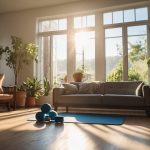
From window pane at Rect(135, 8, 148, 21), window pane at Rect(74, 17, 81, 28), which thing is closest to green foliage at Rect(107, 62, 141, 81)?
window pane at Rect(135, 8, 148, 21)

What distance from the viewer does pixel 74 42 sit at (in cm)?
690

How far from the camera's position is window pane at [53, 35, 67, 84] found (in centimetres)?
705

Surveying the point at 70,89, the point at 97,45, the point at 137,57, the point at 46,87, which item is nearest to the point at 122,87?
the point at 70,89

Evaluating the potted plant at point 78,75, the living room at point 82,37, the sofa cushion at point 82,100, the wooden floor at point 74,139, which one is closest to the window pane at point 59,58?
the living room at point 82,37

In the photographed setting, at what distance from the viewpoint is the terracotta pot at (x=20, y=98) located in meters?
6.25

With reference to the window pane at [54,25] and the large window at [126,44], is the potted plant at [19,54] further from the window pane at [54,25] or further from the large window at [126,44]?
the large window at [126,44]

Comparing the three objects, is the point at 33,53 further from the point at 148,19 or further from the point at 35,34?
the point at 148,19

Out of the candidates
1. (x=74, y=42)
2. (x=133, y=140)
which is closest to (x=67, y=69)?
(x=74, y=42)

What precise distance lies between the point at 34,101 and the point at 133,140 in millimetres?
4649

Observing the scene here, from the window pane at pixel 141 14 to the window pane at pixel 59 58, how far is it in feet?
7.31

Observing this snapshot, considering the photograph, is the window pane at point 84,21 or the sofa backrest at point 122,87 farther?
the window pane at point 84,21

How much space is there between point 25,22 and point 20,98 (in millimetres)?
2579

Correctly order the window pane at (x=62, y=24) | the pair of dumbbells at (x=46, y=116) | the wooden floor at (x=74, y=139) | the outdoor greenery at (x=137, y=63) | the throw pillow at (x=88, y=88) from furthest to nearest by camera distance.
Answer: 1. the window pane at (x=62, y=24)
2. the outdoor greenery at (x=137, y=63)
3. the throw pillow at (x=88, y=88)
4. the pair of dumbbells at (x=46, y=116)
5. the wooden floor at (x=74, y=139)

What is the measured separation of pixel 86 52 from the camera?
6.80 metres
